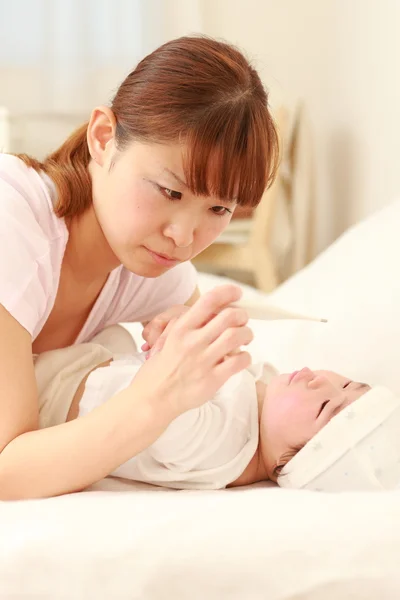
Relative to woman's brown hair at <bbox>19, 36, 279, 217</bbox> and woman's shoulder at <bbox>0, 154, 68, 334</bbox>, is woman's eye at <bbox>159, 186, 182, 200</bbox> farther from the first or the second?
woman's shoulder at <bbox>0, 154, 68, 334</bbox>

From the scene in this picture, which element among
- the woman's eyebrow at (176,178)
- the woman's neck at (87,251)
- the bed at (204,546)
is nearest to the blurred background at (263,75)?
the woman's neck at (87,251)

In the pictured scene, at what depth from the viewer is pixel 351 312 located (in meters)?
1.63

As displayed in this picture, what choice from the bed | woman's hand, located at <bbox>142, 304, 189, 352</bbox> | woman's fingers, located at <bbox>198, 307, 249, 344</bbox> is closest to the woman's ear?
woman's hand, located at <bbox>142, 304, 189, 352</bbox>

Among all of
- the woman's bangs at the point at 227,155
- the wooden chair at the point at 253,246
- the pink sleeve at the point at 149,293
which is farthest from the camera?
the wooden chair at the point at 253,246

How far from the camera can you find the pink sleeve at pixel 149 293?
4.96ft

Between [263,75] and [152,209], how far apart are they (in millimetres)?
2628

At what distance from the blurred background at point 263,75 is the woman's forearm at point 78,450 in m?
2.09

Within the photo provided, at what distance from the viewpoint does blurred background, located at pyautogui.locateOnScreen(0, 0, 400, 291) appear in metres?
3.10

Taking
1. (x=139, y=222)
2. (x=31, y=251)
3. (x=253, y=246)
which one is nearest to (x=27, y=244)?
(x=31, y=251)

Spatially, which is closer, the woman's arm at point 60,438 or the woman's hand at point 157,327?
the woman's arm at point 60,438

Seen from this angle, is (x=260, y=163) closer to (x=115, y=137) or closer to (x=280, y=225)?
(x=115, y=137)

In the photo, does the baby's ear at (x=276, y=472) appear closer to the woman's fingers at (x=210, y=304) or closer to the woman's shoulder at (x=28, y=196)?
the woman's fingers at (x=210, y=304)

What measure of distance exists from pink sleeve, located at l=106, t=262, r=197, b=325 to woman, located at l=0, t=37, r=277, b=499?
0.63 feet

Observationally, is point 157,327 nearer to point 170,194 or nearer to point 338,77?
point 170,194
